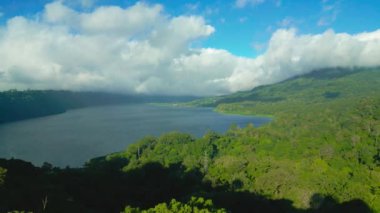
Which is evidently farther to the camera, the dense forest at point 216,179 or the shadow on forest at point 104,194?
the dense forest at point 216,179

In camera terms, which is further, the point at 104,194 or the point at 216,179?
the point at 216,179

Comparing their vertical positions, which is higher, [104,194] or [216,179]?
[104,194]

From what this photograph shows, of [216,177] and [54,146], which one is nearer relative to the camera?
[216,177]

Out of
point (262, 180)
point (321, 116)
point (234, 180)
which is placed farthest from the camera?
point (321, 116)

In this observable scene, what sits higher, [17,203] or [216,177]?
[17,203]

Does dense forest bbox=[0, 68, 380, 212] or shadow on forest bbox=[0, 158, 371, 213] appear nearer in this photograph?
shadow on forest bbox=[0, 158, 371, 213]

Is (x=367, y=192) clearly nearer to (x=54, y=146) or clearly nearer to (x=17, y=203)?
(x=17, y=203)

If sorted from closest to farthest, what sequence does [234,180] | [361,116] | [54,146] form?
[234,180] < [54,146] < [361,116]

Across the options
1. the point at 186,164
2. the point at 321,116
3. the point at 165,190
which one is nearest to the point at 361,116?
the point at 321,116
